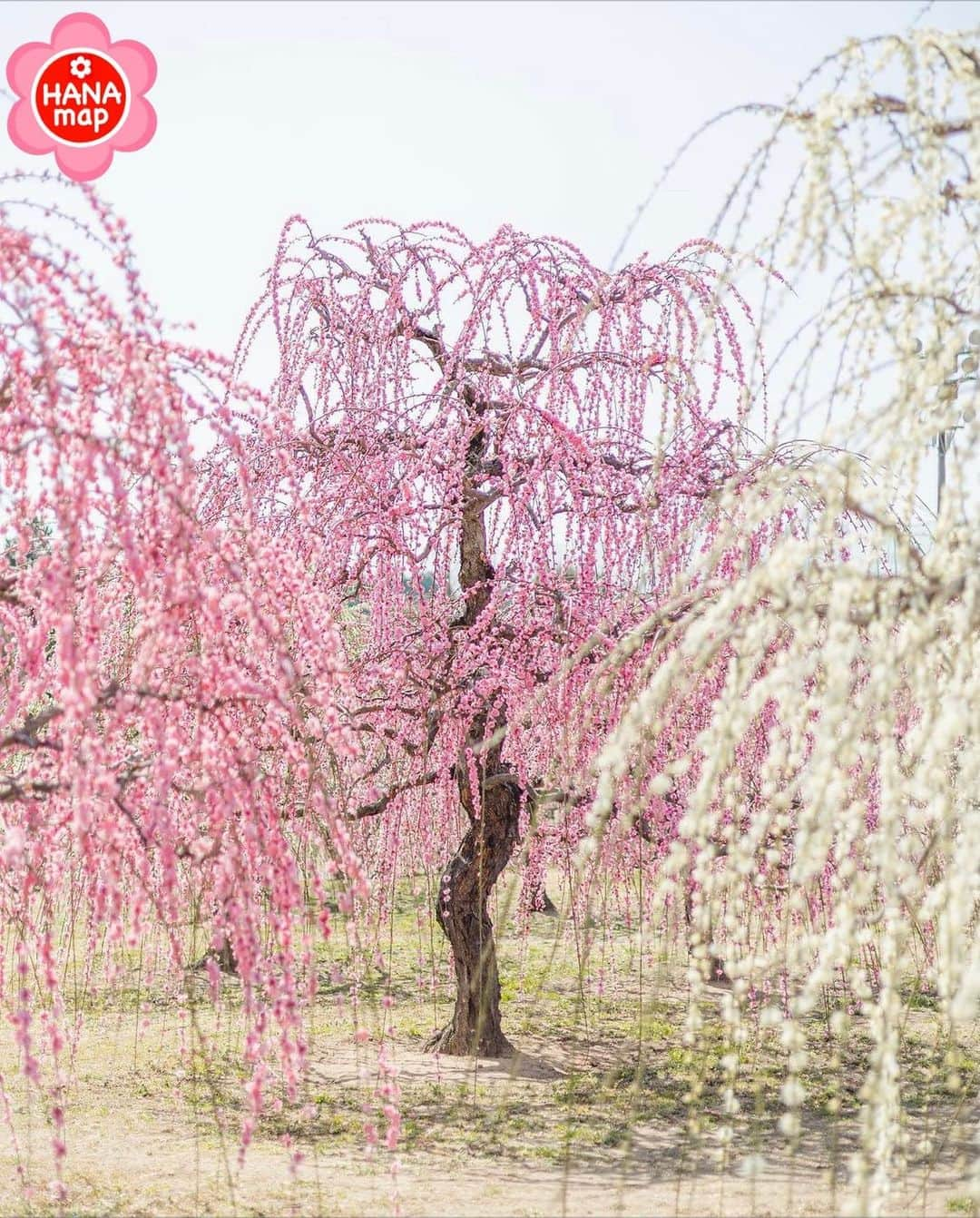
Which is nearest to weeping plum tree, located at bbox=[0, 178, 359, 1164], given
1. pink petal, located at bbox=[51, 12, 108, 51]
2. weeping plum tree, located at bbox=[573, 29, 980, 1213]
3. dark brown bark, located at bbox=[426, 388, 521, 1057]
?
weeping plum tree, located at bbox=[573, 29, 980, 1213]

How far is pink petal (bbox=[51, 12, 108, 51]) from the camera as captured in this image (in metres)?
4.35

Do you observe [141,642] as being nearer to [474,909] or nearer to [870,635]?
[870,635]

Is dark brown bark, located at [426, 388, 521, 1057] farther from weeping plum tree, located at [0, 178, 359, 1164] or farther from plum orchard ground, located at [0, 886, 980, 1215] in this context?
weeping plum tree, located at [0, 178, 359, 1164]

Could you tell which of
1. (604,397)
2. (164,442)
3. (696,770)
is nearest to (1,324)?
(164,442)

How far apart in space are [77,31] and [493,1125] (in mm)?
4280

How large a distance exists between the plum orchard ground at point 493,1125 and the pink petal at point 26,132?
294 cm

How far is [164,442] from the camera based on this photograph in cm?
247

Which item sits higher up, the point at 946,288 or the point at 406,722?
the point at 946,288

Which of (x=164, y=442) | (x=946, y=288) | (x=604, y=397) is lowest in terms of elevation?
(x=164, y=442)

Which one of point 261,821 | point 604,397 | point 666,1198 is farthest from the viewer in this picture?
point 604,397

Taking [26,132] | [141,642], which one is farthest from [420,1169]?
[26,132]

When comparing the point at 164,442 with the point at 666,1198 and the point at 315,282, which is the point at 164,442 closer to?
the point at 666,1198

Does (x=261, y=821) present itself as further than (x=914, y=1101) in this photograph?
No

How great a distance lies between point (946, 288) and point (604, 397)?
3030mm
